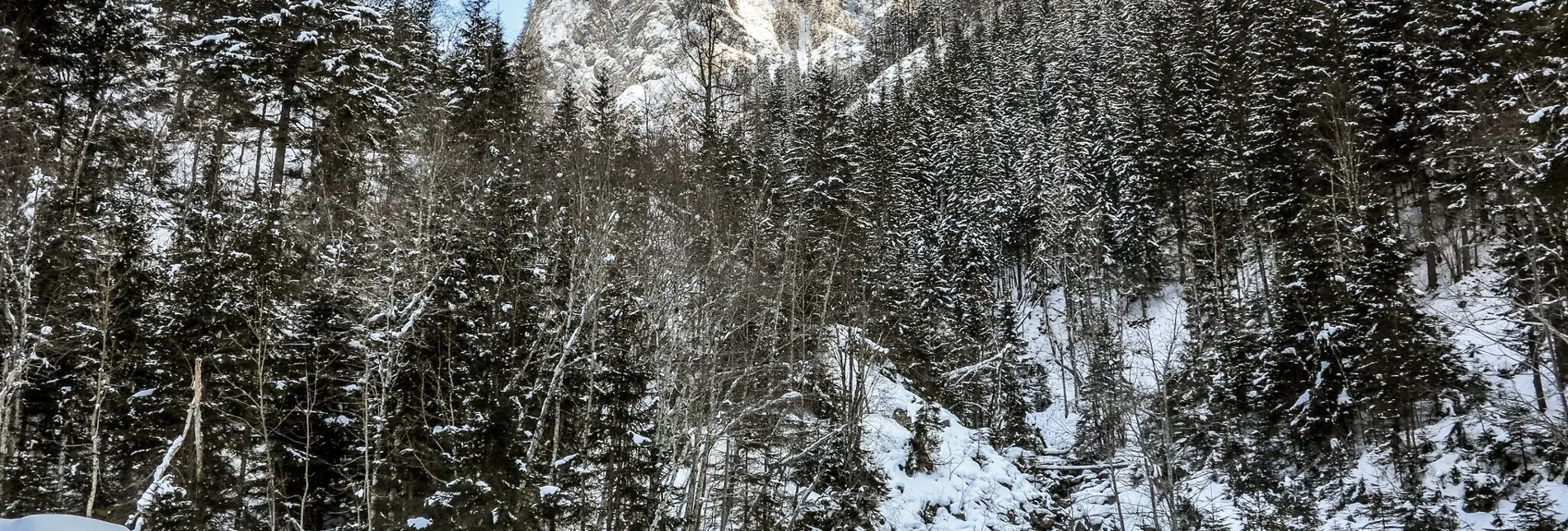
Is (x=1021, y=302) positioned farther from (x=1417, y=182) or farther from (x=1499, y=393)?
(x=1499, y=393)

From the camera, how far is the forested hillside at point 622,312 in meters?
13.5

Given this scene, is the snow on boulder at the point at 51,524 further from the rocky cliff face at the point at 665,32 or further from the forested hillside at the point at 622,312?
the rocky cliff face at the point at 665,32

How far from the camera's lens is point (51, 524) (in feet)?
6.31

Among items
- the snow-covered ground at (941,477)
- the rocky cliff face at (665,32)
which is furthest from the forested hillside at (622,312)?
the rocky cliff face at (665,32)

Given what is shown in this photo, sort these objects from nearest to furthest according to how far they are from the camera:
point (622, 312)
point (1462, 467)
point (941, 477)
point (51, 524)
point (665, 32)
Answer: point (51, 524) < point (622, 312) < point (1462, 467) < point (941, 477) < point (665, 32)

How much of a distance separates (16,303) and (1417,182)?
38.2 metres

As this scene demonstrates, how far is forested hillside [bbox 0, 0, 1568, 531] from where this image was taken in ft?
44.2

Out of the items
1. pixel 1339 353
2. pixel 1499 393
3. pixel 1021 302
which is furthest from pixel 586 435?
pixel 1021 302

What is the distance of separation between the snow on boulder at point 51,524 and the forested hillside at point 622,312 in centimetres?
1105

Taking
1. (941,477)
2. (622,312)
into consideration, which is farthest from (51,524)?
(941,477)

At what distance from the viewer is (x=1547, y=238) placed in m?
15.1

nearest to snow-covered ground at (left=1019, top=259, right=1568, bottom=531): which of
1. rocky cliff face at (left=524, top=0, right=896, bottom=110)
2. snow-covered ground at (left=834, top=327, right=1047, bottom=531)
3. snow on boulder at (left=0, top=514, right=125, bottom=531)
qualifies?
snow-covered ground at (left=834, top=327, right=1047, bottom=531)

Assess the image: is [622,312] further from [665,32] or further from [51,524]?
[665,32]

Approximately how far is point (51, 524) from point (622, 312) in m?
13.0
